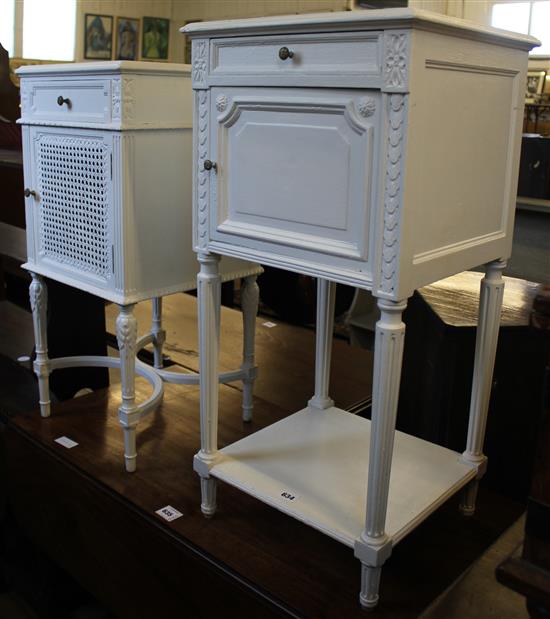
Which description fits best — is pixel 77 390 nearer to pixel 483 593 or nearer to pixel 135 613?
pixel 135 613

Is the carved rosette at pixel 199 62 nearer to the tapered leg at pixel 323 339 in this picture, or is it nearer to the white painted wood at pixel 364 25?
the white painted wood at pixel 364 25

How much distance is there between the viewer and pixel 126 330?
1.79 m

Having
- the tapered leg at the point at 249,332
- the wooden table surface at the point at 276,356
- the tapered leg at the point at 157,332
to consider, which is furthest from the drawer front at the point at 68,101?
the wooden table surface at the point at 276,356

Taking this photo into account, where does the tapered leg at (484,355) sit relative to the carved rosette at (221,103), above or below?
below

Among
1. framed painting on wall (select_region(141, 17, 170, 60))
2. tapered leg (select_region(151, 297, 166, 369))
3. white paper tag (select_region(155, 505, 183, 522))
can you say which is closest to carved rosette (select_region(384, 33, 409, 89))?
white paper tag (select_region(155, 505, 183, 522))

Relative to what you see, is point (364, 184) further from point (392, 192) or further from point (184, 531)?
point (184, 531)

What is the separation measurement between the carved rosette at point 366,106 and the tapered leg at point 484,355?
494mm

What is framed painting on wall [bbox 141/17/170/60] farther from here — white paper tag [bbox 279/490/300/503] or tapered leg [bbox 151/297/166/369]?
white paper tag [bbox 279/490/300/503]

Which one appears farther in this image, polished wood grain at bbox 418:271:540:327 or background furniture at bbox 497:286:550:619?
polished wood grain at bbox 418:271:540:327

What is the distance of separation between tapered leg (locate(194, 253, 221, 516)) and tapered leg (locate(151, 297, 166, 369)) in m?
0.93

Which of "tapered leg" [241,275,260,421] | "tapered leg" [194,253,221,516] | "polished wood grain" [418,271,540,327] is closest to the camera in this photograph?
"tapered leg" [194,253,221,516]

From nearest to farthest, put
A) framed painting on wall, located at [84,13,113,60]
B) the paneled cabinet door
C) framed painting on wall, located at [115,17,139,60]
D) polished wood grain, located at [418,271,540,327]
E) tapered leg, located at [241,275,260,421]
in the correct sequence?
the paneled cabinet door, polished wood grain, located at [418,271,540,327], tapered leg, located at [241,275,260,421], framed painting on wall, located at [84,13,113,60], framed painting on wall, located at [115,17,139,60]

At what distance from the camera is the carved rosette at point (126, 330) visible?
1.78 metres

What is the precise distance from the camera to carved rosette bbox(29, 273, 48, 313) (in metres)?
2.08
